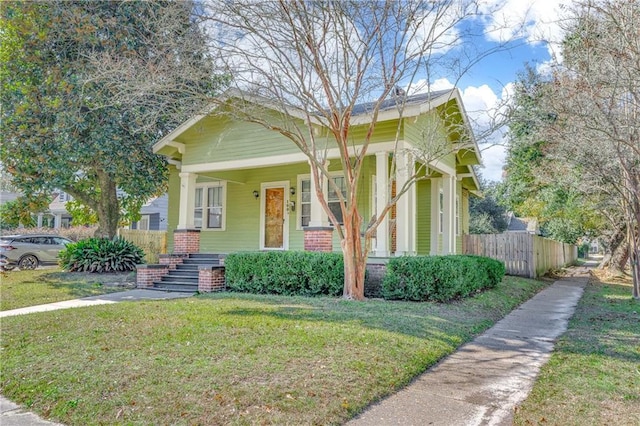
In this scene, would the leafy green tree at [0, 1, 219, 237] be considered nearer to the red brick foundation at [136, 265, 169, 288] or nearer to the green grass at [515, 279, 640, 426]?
the red brick foundation at [136, 265, 169, 288]

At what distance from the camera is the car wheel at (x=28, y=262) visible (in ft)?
57.9

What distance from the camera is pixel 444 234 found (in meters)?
14.3

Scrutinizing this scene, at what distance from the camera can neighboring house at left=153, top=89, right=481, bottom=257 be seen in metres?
11.1

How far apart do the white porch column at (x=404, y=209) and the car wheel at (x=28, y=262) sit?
15.3m

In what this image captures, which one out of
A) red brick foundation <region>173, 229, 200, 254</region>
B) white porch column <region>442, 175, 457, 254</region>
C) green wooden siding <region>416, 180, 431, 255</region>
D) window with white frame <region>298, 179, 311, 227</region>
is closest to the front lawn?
red brick foundation <region>173, 229, 200, 254</region>

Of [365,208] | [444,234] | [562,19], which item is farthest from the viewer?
[444,234]

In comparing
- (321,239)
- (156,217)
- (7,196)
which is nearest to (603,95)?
(321,239)

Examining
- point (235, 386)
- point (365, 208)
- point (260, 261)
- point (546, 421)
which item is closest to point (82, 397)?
point (235, 386)

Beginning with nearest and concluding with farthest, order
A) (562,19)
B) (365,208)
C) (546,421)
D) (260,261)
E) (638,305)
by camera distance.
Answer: (546,421)
(562,19)
(638,305)
(260,261)
(365,208)

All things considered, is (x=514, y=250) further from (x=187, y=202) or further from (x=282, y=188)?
(x=187, y=202)

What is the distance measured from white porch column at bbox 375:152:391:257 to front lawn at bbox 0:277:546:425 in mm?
2877

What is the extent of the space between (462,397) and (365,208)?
30.7 feet

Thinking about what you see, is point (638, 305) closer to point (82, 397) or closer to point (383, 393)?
point (383, 393)

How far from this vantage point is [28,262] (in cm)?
1788
